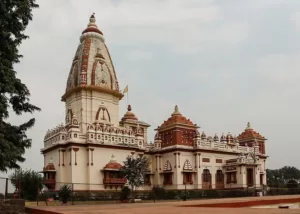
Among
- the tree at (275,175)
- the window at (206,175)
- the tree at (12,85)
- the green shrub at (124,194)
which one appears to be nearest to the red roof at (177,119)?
the window at (206,175)

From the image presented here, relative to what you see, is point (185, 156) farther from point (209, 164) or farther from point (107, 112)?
point (107, 112)

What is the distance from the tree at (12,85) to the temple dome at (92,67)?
83.4 ft

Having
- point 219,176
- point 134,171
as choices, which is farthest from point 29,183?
point 219,176

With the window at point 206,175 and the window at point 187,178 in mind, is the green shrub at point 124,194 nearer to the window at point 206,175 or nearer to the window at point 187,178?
the window at point 187,178

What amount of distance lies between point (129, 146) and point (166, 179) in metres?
7.54

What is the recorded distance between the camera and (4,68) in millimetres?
14555

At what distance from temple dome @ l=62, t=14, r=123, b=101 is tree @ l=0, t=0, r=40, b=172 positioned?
83.4ft

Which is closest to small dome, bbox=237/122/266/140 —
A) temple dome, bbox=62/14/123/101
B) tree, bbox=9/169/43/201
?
temple dome, bbox=62/14/123/101

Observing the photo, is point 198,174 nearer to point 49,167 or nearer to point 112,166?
point 112,166

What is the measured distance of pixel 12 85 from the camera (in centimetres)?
1490

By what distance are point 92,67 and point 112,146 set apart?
31.5ft

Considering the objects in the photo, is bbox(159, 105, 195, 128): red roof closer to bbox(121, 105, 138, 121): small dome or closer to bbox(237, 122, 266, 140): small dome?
bbox(121, 105, 138, 121): small dome

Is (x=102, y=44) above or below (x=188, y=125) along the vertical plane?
above

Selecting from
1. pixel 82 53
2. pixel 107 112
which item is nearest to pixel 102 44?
pixel 82 53
